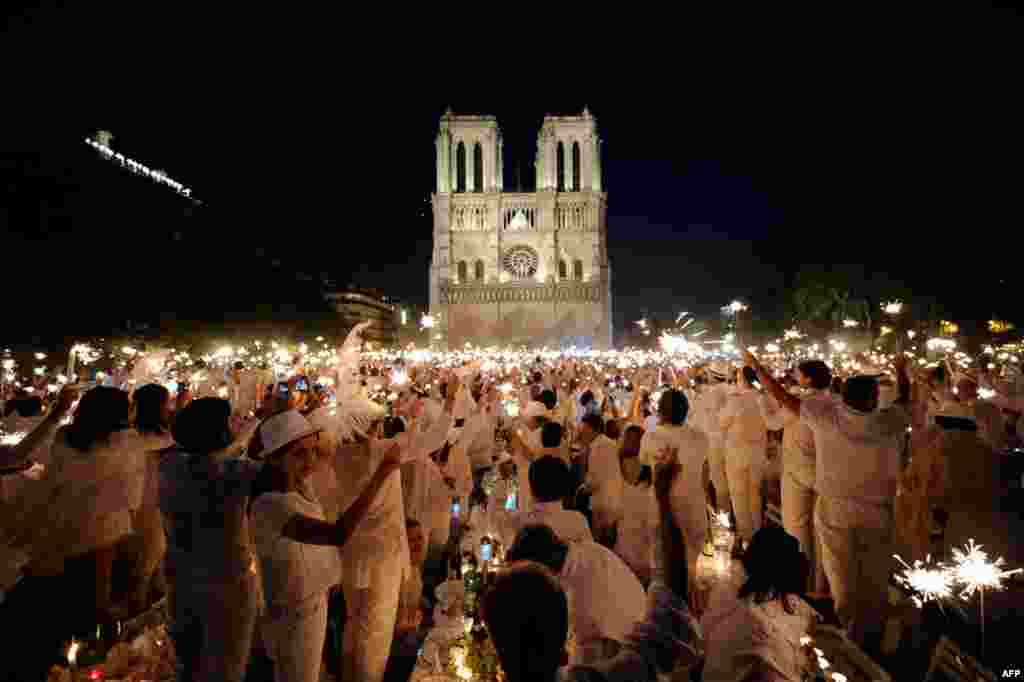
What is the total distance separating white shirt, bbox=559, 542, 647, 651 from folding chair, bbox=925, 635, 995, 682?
69.1 inches

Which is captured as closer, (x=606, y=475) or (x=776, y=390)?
(x=776, y=390)

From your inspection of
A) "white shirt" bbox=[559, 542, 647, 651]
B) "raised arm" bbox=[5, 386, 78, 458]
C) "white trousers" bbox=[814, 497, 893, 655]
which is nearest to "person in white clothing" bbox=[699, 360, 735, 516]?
"white trousers" bbox=[814, 497, 893, 655]

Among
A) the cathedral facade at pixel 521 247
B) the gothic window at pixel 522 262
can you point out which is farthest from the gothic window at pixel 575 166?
the gothic window at pixel 522 262

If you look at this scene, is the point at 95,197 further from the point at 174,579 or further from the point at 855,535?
the point at 855,535

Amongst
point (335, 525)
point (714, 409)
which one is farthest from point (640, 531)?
point (335, 525)

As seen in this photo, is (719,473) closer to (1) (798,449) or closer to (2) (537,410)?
(1) (798,449)

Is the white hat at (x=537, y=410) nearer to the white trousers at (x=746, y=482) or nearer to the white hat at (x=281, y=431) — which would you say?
the white trousers at (x=746, y=482)

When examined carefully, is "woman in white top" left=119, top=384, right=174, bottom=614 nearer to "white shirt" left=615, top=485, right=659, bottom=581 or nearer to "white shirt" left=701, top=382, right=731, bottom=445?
"white shirt" left=615, top=485, right=659, bottom=581

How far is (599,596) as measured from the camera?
7.61 ft

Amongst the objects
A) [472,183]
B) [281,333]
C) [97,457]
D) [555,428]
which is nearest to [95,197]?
[281,333]

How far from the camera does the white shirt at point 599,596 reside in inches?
90.6

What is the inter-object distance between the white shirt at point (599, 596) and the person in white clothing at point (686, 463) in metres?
1.97

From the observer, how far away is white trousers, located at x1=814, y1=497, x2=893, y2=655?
3932 millimetres

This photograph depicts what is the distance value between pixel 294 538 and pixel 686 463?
2.92 m
